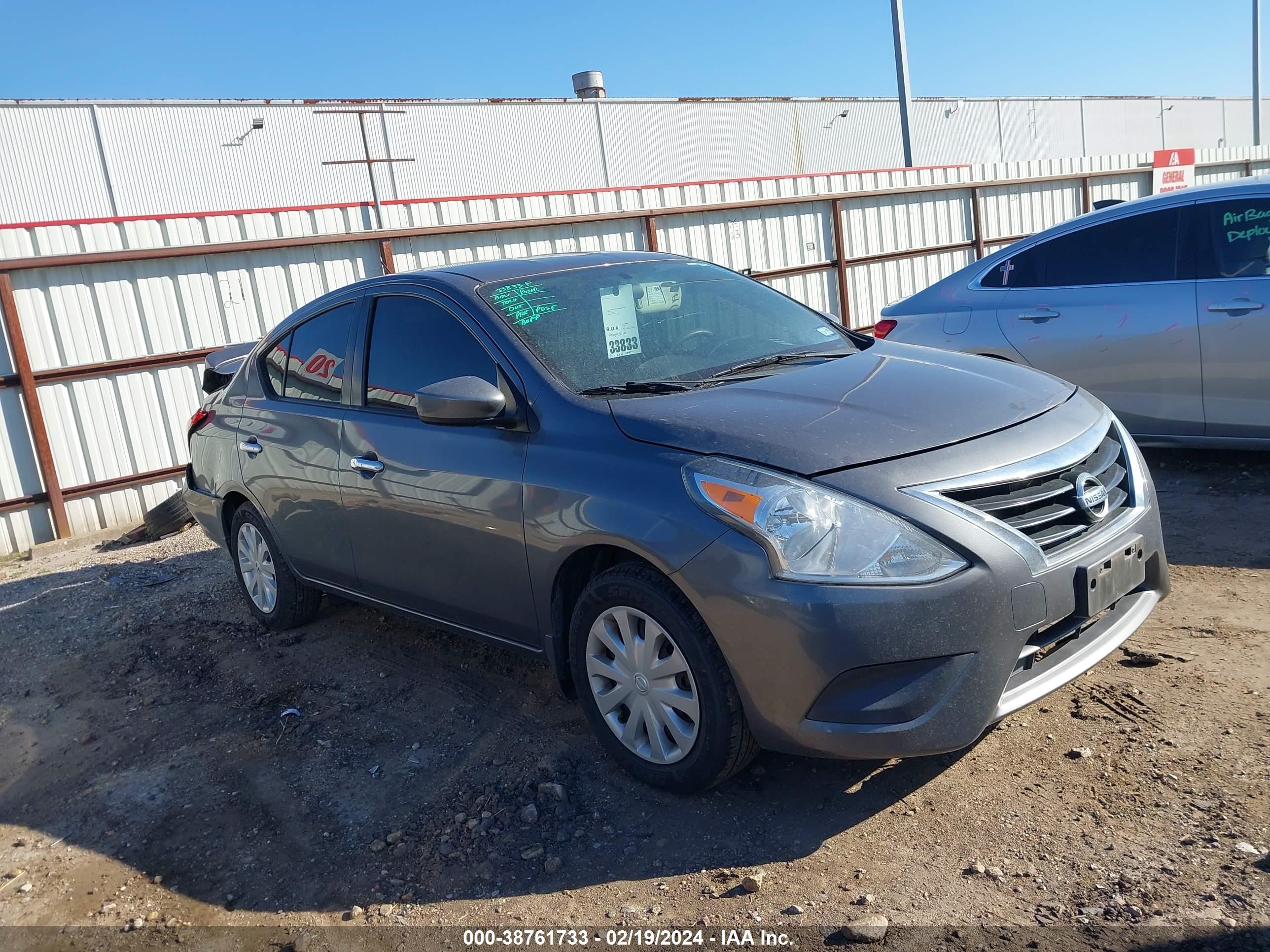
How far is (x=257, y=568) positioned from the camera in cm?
541

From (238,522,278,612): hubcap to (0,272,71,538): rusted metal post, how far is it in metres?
3.95

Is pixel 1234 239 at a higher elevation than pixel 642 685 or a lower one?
higher

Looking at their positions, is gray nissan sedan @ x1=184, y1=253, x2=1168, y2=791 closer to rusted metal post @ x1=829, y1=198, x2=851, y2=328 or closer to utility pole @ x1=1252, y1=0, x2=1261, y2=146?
rusted metal post @ x1=829, y1=198, x2=851, y2=328

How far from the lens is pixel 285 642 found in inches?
207

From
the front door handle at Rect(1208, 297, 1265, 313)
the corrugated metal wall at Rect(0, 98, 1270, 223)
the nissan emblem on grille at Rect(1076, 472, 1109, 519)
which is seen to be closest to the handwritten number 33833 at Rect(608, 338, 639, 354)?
the nissan emblem on grille at Rect(1076, 472, 1109, 519)

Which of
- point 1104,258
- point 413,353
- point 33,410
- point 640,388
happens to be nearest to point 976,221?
point 1104,258

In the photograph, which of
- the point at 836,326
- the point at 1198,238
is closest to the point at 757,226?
the point at 1198,238

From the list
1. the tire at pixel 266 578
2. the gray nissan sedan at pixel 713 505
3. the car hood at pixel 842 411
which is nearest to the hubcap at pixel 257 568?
the tire at pixel 266 578

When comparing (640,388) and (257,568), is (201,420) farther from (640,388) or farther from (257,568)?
(640,388)

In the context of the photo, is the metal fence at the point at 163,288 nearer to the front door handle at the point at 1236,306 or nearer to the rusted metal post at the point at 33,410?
the rusted metal post at the point at 33,410

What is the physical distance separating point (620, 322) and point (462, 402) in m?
0.79

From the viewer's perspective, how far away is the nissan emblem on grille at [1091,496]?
3047mm

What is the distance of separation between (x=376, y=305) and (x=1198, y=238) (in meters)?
4.57

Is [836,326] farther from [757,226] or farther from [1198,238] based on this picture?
[757,226]
